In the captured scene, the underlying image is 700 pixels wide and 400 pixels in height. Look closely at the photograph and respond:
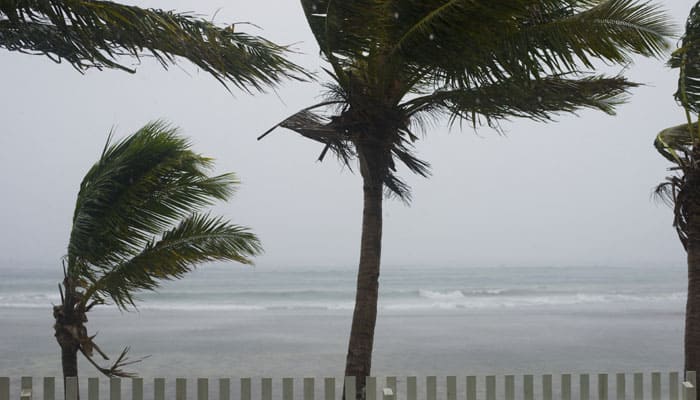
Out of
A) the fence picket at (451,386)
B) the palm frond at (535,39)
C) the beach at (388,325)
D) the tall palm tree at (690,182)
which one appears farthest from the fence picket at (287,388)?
the beach at (388,325)

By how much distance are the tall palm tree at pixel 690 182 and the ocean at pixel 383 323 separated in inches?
550

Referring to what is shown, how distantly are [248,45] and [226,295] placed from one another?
31019mm

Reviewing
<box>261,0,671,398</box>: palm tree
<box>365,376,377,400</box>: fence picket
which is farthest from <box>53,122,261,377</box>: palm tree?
<box>365,376,377,400</box>: fence picket

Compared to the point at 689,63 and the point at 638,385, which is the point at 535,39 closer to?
the point at 689,63

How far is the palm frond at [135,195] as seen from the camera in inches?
259

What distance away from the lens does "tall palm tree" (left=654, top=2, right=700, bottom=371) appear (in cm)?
610

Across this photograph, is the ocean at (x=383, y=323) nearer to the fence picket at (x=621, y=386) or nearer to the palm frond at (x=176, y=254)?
the palm frond at (x=176, y=254)

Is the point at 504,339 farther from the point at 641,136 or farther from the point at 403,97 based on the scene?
the point at 641,136

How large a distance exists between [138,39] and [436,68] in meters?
2.13

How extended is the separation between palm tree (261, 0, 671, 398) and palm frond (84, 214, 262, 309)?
1197 mm

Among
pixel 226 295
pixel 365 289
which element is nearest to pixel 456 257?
pixel 226 295

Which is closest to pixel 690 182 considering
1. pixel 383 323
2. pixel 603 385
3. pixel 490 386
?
pixel 603 385

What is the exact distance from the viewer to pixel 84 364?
21.8 metres

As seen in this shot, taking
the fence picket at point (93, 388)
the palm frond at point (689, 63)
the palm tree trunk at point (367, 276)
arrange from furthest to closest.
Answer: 1. the palm tree trunk at point (367, 276)
2. the palm frond at point (689, 63)
3. the fence picket at point (93, 388)
